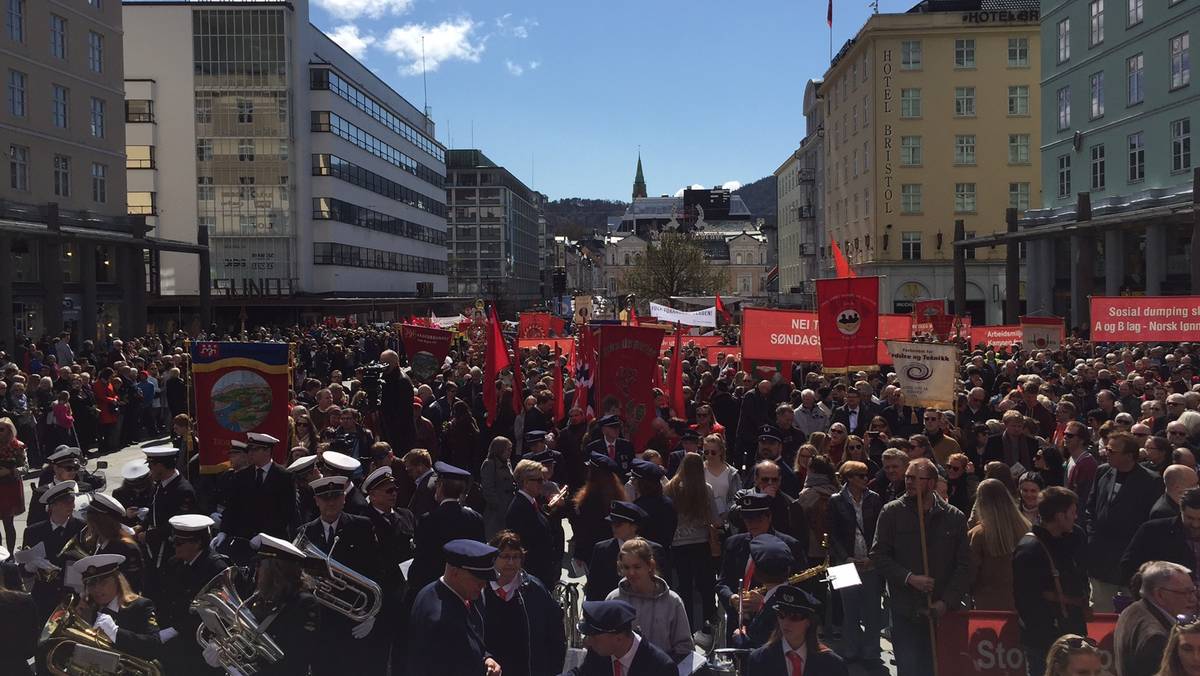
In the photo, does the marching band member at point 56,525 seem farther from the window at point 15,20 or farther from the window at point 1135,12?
the window at point 1135,12

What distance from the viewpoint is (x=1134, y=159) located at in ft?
128

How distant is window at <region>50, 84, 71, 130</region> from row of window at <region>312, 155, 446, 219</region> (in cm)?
2727

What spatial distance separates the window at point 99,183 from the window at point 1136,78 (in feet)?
130

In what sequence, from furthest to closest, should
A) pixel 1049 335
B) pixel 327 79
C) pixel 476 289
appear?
pixel 476 289, pixel 327 79, pixel 1049 335

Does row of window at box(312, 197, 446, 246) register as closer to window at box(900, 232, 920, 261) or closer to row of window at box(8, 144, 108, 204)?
row of window at box(8, 144, 108, 204)

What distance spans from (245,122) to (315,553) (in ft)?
211

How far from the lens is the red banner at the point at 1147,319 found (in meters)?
18.6

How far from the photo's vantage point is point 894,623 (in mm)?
7652

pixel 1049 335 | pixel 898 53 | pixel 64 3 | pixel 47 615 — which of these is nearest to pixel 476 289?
pixel 898 53

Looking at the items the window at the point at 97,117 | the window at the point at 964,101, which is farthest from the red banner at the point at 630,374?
the window at the point at 964,101

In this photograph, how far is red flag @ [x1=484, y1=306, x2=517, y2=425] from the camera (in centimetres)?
1532

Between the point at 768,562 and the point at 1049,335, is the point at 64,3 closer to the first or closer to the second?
the point at 1049,335

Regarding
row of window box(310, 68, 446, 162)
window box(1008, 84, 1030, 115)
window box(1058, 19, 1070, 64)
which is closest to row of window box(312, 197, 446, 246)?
row of window box(310, 68, 446, 162)

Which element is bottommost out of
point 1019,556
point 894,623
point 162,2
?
point 894,623
